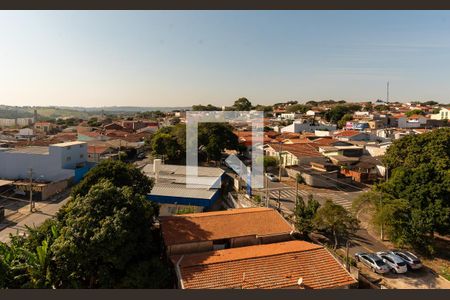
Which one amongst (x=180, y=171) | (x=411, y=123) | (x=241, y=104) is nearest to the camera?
(x=180, y=171)

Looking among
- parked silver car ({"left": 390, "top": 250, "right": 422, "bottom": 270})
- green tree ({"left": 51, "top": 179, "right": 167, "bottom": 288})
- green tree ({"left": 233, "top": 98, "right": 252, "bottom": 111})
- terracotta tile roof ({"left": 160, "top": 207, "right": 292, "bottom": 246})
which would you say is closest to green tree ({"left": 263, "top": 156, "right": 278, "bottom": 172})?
terracotta tile roof ({"left": 160, "top": 207, "right": 292, "bottom": 246})

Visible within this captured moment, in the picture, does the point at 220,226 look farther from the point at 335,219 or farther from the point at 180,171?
the point at 180,171

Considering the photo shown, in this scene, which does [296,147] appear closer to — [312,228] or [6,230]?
[312,228]

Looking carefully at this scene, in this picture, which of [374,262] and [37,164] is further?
Result: [37,164]

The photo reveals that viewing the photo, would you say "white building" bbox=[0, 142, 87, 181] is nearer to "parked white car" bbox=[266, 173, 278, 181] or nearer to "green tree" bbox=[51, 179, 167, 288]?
"parked white car" bbox=[266, 173, 278, 181]

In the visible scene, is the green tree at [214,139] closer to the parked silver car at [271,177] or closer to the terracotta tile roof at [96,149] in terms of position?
the parked silver car at [271,177]

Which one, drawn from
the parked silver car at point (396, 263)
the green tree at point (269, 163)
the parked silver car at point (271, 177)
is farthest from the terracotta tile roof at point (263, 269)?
the green tree at point (269, 163)

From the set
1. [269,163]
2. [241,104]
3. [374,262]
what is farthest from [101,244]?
[241,104]

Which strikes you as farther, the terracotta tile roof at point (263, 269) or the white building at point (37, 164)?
the white building at point (37, 164)
